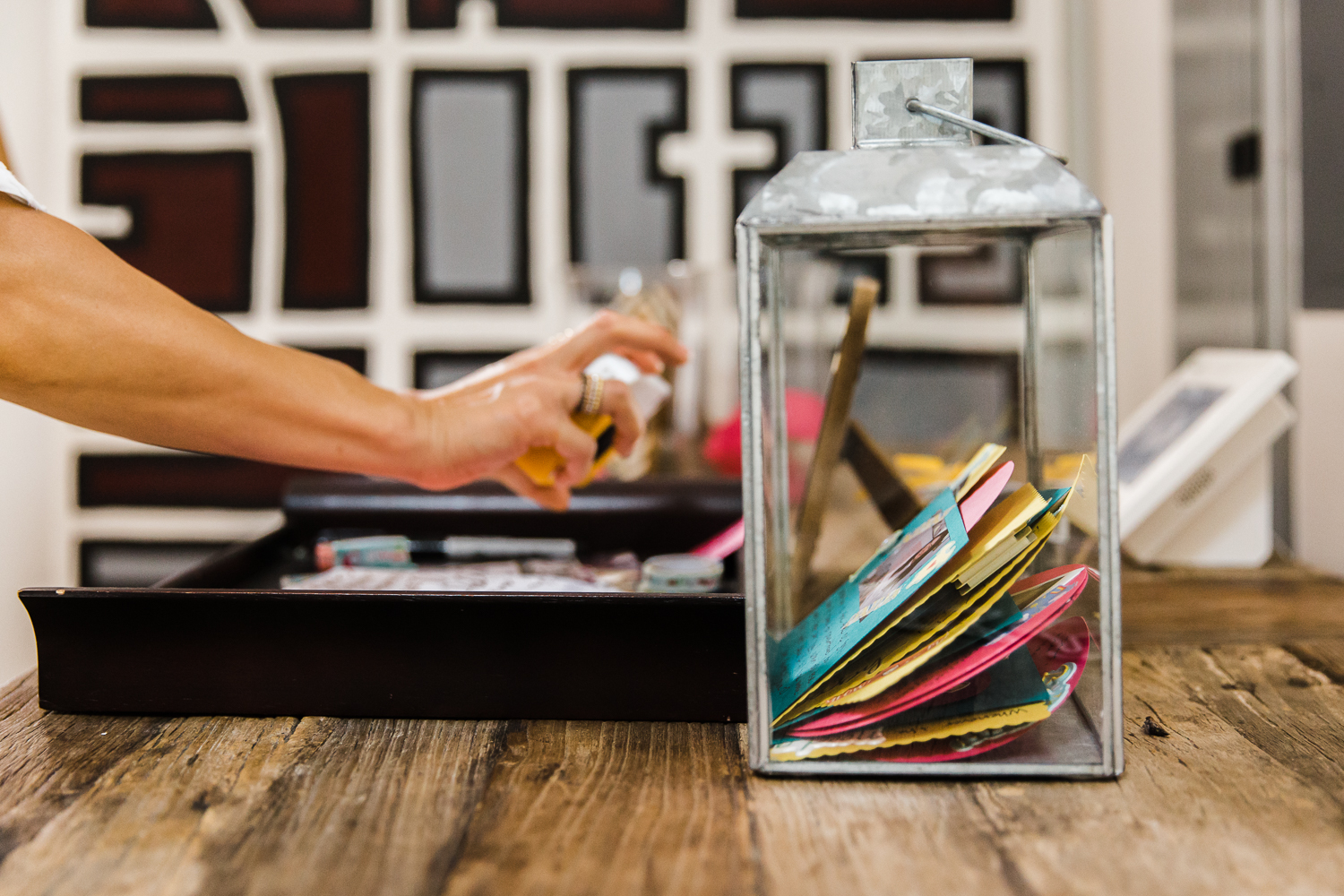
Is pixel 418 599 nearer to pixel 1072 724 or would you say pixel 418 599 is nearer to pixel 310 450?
pixel 310 450

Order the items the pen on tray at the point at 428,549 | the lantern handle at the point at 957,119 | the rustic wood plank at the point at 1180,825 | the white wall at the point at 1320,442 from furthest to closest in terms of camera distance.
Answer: the white wall at the point at 1320,442 → the pen on tray at the point at 428,549 → the lantern handle at the point at 957,119 → the rustic wood plank at the point at 1180,825

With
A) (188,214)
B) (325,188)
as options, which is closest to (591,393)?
(325,188)

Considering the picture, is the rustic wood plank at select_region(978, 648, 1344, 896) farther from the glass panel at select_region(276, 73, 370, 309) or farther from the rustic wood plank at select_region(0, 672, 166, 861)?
the glass panel at select_region(276, 73, 370, 309)

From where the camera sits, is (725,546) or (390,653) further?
(725,546)

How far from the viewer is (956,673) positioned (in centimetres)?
58

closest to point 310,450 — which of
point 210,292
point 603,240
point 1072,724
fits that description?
point 1072,724

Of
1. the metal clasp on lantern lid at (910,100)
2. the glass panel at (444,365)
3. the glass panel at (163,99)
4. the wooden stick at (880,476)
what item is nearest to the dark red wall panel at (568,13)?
the glass panel at (163,99)

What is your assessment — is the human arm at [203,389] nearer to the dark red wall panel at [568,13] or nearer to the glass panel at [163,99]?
the dark red wall panel at [568,13]

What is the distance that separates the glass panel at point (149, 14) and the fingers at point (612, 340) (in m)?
1.24

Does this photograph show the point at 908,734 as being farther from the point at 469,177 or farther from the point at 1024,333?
the point at 469,177

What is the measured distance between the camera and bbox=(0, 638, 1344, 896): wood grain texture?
49 centimetres

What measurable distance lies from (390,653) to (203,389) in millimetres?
228

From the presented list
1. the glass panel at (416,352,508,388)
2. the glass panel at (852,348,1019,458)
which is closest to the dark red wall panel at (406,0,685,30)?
the glass panel at (416,352,508,388)

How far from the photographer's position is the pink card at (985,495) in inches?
22.8
